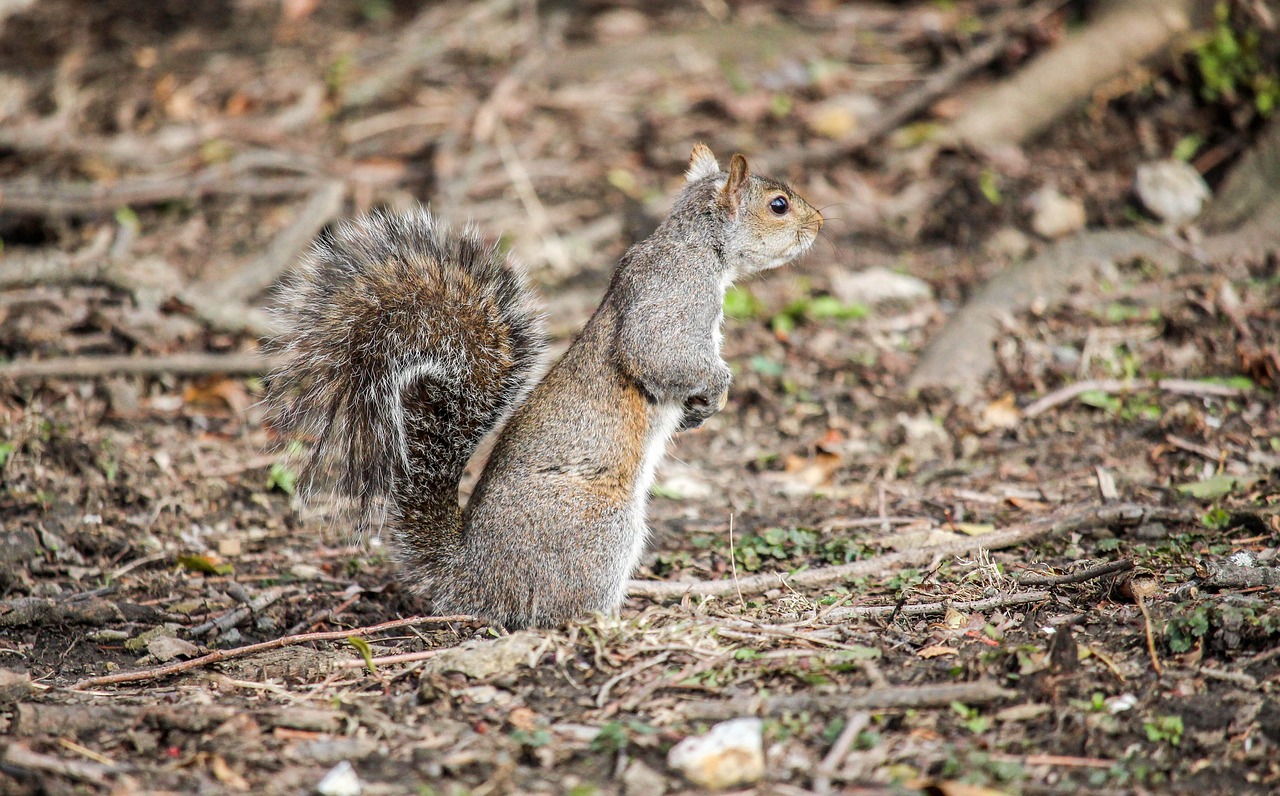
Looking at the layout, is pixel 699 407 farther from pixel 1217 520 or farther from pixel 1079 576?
pixel 1217 520

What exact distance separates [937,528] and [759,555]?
61 cm

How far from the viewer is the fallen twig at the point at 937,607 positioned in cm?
307

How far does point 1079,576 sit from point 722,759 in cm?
135

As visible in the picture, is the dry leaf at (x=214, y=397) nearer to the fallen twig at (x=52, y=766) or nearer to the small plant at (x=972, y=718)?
the fallen twig at (x=52, y=766)

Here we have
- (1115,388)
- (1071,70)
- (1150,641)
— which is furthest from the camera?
(1071,70)

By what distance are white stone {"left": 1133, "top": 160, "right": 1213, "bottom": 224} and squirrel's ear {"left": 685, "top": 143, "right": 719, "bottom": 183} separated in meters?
2.94

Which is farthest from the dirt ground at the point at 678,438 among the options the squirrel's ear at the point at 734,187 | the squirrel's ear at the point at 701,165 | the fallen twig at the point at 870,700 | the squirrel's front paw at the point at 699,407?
the squirrel's ear at the point at 701,165

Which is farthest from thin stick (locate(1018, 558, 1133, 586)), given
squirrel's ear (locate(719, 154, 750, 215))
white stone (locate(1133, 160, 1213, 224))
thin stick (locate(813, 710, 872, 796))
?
white stone (locate(1133, 160, 1213, 224))

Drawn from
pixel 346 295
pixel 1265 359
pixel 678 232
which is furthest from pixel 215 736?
pixel 1265 359

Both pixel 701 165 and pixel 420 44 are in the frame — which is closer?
pixel 701 165

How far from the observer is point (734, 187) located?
12.2 ft

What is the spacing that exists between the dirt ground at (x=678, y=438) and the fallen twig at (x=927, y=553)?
0.01m

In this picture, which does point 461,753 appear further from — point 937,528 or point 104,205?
point 104,205

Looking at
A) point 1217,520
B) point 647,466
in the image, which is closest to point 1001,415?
point 1217,520
